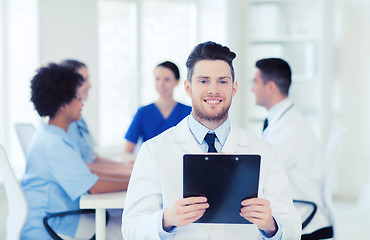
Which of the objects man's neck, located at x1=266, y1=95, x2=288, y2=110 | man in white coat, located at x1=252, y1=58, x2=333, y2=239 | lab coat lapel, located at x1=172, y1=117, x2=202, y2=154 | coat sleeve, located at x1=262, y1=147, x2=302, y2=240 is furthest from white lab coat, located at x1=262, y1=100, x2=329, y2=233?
lab coat lapel, located at x1=172, y1=117, x2=202, y2=154

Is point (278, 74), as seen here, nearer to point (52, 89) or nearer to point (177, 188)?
point (52, 89)

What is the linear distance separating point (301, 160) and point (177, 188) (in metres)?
1.01

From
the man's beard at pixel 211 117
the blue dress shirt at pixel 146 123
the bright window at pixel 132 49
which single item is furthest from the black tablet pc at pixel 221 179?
the bright window at pixel 132 49

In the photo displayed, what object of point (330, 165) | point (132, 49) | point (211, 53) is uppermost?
point (132, 49)

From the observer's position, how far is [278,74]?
105 inches

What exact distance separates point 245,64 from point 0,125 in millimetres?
2489

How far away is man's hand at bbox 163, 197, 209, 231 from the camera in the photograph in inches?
56.2

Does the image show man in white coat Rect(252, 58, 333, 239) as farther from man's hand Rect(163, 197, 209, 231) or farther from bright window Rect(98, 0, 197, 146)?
bright window Rect(98, 0, 197, 146)

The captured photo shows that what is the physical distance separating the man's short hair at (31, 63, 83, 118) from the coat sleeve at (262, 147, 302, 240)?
3.80 ft

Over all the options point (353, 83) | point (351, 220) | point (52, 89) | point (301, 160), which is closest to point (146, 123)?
point (52, 89)

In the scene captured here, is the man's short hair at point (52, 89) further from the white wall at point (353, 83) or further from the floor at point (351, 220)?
the white wall at point (353, 83)

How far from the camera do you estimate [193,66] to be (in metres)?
1.60

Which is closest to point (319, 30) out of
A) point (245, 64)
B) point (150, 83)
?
point (245, 64)

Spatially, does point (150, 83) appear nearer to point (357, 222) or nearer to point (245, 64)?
point (245, 64)
